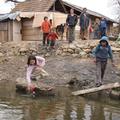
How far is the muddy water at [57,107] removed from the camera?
33.6 ft

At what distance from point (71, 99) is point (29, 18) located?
17.2 metres

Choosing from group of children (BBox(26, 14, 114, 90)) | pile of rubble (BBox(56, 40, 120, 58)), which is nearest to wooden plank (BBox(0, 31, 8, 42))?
pile of rubble (BBox(56, 40, 120, 58))

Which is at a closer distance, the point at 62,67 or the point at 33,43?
the point at 62,67

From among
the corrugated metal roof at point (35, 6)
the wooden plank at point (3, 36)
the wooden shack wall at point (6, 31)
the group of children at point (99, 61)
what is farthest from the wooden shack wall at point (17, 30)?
the group of children at point (99, 61)

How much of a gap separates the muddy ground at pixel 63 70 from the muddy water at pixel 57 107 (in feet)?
11.1

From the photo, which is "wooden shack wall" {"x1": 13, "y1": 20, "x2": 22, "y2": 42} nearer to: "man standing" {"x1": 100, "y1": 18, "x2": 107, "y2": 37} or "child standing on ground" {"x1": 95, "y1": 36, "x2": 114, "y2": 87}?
"man standing" {"x1": 100, "y1": 18, "x2": 107, "y2": 37}

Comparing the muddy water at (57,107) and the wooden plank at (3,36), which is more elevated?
the wooden plank at (3,36)

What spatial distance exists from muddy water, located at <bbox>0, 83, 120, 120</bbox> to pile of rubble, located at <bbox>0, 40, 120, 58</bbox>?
8651 mm

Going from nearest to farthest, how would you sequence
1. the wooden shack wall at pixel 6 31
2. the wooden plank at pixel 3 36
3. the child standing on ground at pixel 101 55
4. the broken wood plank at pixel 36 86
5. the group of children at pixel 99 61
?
1. the broken wood plank at pixel 36 86
2. the group of children at pixel 99 61
3. the child standing on ground at pixel 101 55
4. the wooden shack wall at pixel 6 31
5. the wooden plank at pixel 3 36

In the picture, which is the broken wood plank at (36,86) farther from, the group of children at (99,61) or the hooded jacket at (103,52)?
the hooded jacket at (103,52)

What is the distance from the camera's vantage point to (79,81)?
16.9 meters

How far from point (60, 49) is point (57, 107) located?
1189cm

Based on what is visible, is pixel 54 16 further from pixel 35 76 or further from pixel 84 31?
pixel 35 76

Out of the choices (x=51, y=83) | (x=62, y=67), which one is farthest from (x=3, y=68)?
(x=51, y=83)
